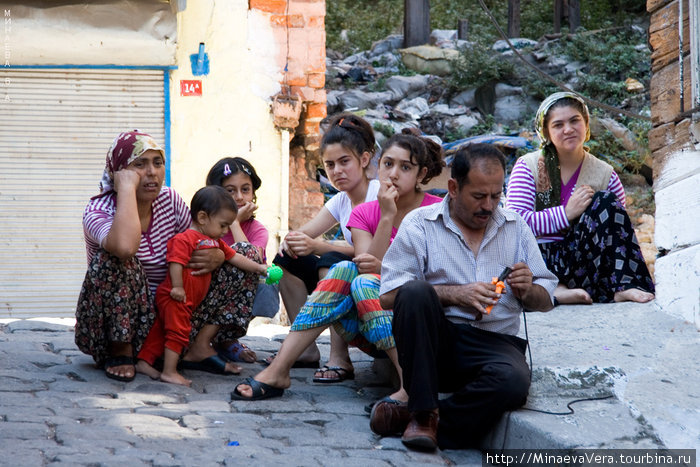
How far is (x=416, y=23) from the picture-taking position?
15.9 metres

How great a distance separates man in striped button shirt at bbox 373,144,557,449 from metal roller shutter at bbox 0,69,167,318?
5521mm

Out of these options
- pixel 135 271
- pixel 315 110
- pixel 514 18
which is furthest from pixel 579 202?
pixel 514 18

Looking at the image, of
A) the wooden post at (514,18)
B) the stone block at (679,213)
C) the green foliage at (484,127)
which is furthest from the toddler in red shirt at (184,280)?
the wooden post at (514,18)

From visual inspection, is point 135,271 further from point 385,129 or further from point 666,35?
point 385,129

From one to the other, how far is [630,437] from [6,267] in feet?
22.3

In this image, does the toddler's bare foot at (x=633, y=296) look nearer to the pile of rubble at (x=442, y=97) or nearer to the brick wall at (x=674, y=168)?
the brick wall at (x=674, y=168)

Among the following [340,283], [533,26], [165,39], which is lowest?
[340,283]

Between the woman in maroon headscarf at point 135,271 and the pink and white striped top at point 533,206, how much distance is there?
5.49ft

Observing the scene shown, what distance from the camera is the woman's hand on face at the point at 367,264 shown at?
414cm

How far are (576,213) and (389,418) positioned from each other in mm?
2105

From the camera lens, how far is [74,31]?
8359 millimetres

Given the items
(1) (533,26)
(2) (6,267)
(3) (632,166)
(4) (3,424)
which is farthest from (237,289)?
(1) (533,26)

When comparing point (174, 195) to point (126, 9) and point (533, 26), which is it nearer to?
point (126, 9)

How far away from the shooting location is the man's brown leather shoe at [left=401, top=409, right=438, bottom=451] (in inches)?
135
